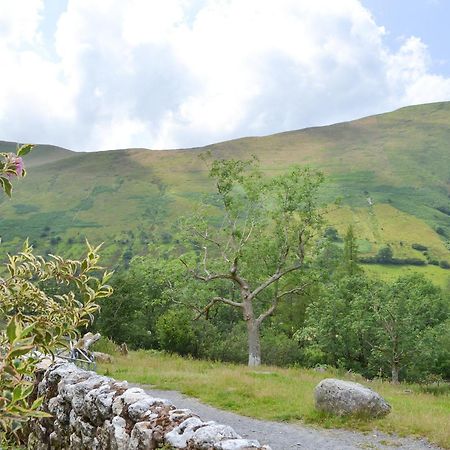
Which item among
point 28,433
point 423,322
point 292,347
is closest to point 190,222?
point 292,347

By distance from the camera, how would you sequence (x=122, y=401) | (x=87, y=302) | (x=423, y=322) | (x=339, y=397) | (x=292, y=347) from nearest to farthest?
(x=87, y=302) < (x=122, y=401) < (x=339, y=397) < (x=423, y=322) < (x=292, y=347)

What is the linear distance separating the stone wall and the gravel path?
5.14 metres

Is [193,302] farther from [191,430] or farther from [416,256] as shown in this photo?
[416,256]

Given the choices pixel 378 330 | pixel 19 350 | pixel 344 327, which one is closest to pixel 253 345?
pixel 344 327

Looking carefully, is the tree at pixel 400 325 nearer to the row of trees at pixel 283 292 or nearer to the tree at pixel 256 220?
the row of trees at pixel 283 292

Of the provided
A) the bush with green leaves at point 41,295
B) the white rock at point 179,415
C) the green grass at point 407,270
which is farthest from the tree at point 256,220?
the green grass at point 407,270

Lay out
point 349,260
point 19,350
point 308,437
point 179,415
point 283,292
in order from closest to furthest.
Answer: point 19,350 → point 179,415 → point 308,437 → point 283,292 → point 349,260

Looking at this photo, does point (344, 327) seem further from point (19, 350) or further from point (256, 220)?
point (19, 350)

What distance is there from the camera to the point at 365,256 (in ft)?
558

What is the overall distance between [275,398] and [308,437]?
4.27m

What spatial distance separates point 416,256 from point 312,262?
15000 cm

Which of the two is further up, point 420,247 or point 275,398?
point 420,247

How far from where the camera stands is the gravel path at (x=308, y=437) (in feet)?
40.5

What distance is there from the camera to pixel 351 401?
14875 millimetres
